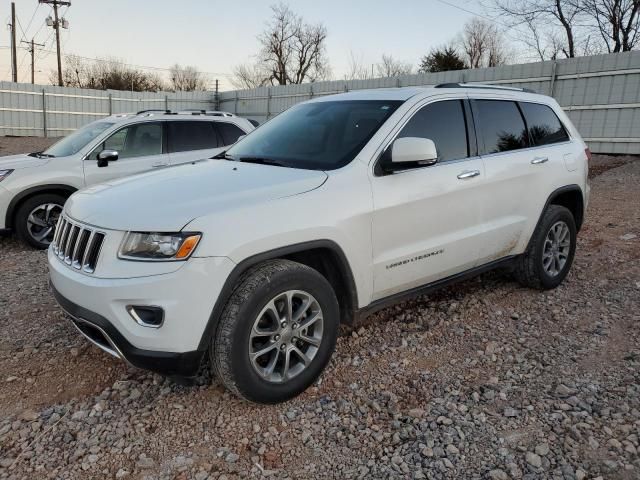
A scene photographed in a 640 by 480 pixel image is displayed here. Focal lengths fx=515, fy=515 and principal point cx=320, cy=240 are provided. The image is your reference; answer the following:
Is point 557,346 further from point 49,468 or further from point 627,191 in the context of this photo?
point 627,191

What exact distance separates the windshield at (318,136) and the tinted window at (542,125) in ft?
5.14

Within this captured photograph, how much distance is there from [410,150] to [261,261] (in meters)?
1.14

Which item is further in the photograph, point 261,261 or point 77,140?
point 77,140

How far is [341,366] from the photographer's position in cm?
334

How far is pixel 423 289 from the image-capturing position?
359cm

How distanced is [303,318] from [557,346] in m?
1.93

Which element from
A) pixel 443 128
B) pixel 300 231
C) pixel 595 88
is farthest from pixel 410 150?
pixel 595 88

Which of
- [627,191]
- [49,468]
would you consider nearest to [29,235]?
[49,468]

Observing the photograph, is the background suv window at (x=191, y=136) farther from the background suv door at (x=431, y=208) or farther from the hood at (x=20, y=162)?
the background suv door at (x=431, y=208)

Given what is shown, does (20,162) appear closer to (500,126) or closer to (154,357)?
(154,357)

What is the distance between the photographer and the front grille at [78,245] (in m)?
2.66

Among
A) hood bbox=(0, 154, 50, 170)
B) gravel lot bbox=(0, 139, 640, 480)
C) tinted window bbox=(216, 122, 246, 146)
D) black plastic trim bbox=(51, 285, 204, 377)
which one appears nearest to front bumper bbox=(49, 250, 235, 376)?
black plastic trim bbox=(51, 285, 204, 377)

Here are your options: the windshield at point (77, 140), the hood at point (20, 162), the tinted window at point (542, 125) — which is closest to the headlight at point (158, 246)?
the tinted window at point (542, 125)

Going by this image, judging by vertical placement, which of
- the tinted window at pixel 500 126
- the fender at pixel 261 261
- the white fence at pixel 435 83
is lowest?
the fender at pixel 261 261
